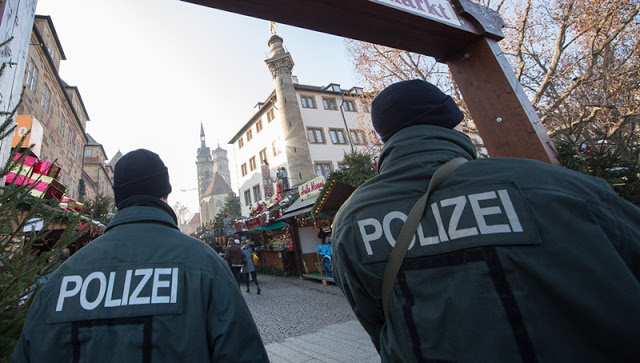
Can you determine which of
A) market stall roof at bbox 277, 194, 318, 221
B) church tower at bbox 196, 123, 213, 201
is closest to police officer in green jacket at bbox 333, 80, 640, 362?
market stall roof at bbox 277, 194, 318, 221

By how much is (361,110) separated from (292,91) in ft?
26.5

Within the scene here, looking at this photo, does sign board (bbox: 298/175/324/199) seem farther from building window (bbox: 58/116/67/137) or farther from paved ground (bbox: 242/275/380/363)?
building window (bbox: 58/116/67/137)

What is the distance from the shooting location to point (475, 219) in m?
1.03

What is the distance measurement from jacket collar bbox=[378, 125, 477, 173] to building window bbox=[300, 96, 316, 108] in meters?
28.9

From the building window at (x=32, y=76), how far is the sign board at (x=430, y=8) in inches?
714

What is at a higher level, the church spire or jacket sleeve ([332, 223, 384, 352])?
the church spire

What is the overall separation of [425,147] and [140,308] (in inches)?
55.5

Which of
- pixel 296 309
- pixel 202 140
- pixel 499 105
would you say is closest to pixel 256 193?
pixel 296 309

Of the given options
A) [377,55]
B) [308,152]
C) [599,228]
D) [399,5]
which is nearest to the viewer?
[599,228]

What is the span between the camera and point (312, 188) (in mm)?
13859

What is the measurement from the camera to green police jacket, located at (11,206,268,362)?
1271mm

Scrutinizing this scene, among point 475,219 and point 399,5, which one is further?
point 399,5

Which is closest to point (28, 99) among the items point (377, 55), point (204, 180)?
point (377, 55)

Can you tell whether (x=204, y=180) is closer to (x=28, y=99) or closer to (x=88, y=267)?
(x=28, y=99)
